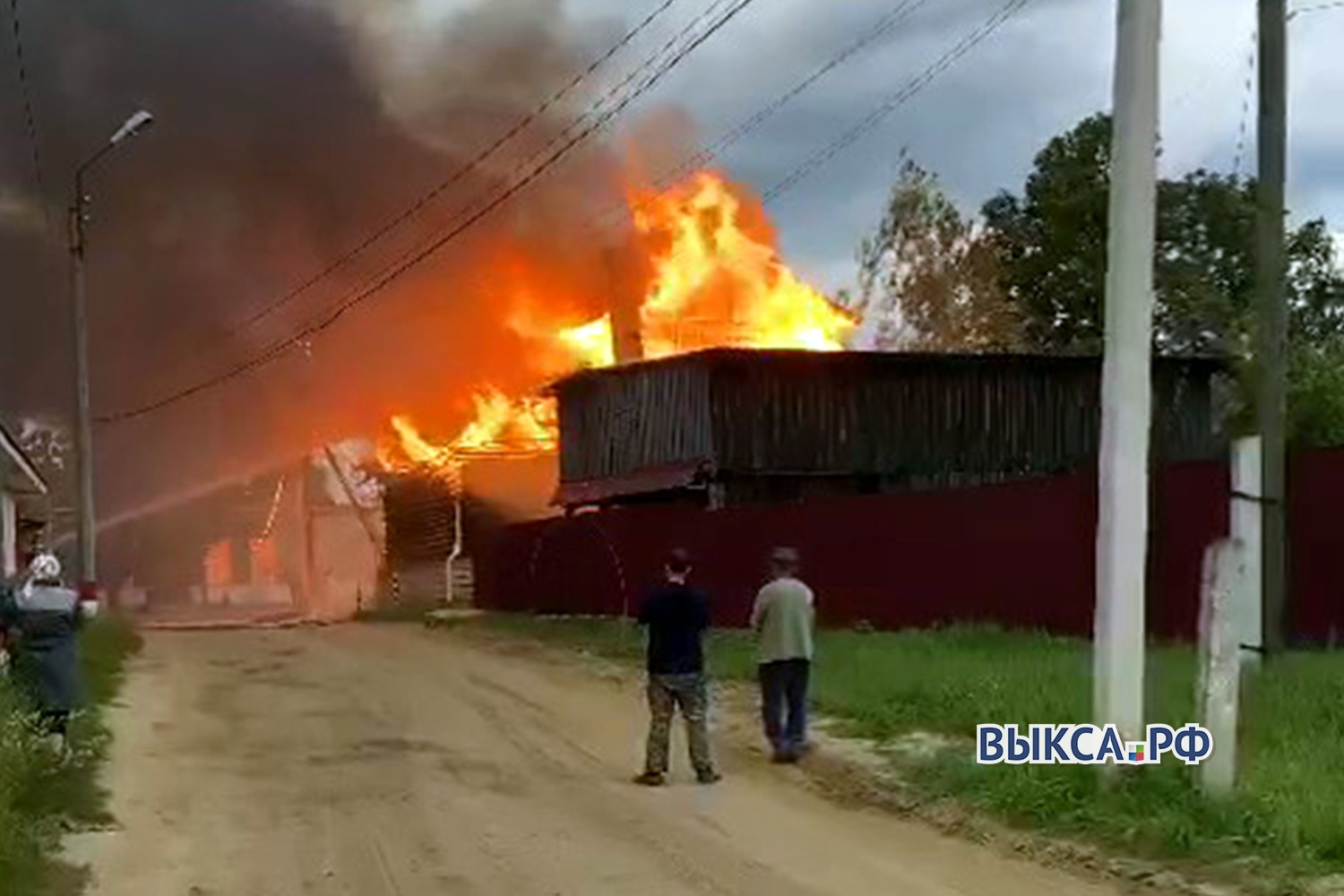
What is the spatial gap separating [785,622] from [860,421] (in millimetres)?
19830

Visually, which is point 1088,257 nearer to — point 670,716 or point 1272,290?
point 1272,290

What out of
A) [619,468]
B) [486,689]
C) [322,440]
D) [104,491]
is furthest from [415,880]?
[104,491]

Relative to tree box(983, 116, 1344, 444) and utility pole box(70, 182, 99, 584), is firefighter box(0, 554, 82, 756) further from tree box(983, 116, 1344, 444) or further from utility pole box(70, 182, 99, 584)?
tree box(983, 116, 1344, 444)

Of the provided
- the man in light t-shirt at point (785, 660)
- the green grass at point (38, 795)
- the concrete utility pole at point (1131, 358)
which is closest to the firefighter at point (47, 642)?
the green grass at point (38, 795)

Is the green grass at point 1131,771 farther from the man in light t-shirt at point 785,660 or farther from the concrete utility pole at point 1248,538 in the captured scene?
the man in light t-shirt at point 785,660

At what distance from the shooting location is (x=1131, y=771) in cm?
1063

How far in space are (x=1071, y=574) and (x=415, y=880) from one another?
41.7 ft

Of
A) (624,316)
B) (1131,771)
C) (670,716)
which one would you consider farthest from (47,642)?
(624,316)

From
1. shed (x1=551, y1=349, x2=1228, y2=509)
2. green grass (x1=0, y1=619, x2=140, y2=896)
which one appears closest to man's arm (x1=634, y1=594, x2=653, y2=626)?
green grass (x1=0, y1=619, x2=140, y2=896)

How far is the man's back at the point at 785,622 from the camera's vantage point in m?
13.7

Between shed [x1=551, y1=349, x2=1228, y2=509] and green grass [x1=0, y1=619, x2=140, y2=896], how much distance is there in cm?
1752

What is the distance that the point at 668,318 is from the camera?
42.2 metres

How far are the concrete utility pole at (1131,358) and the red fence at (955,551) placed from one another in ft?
18.4

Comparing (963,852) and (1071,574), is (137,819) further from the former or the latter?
(1071,574)
